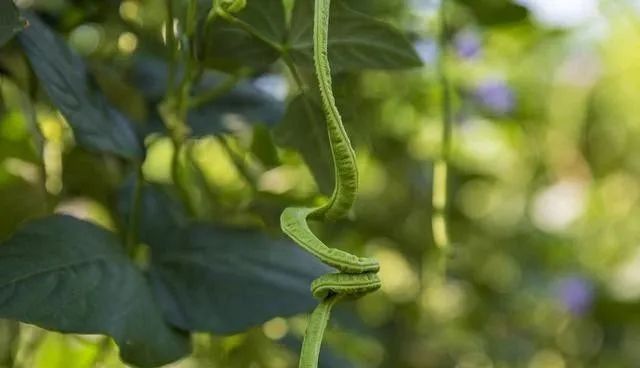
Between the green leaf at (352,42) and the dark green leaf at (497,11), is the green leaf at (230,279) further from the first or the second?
the dark green leaf at (497,11)

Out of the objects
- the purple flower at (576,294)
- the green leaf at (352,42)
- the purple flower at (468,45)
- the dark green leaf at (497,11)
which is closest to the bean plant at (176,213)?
the green leaf at (352,42)

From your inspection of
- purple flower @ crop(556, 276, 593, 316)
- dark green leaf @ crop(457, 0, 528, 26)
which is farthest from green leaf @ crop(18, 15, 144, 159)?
purple flower @ crop(556, 276, 593, 316)

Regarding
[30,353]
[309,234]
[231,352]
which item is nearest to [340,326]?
[231,352]

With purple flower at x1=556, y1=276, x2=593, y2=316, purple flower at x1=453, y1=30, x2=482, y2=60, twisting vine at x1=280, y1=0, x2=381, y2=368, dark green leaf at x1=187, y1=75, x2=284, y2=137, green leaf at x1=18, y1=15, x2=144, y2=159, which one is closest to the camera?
twisting vine at x1=280, y1=0, x2=381, y2=368

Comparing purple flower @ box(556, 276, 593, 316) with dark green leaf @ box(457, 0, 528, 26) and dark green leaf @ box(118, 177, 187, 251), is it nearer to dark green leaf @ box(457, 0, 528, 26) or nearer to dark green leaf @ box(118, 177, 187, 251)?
dark green leaf @ box(457, 0, 528, 26)

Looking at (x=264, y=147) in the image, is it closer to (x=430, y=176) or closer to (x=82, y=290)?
(x=82, y=290)

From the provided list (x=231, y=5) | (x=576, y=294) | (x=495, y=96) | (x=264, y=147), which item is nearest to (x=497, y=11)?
(x=264, y=147)

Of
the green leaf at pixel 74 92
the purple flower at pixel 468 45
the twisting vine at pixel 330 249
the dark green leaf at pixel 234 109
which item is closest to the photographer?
the twisting vine at pixel 330 249
